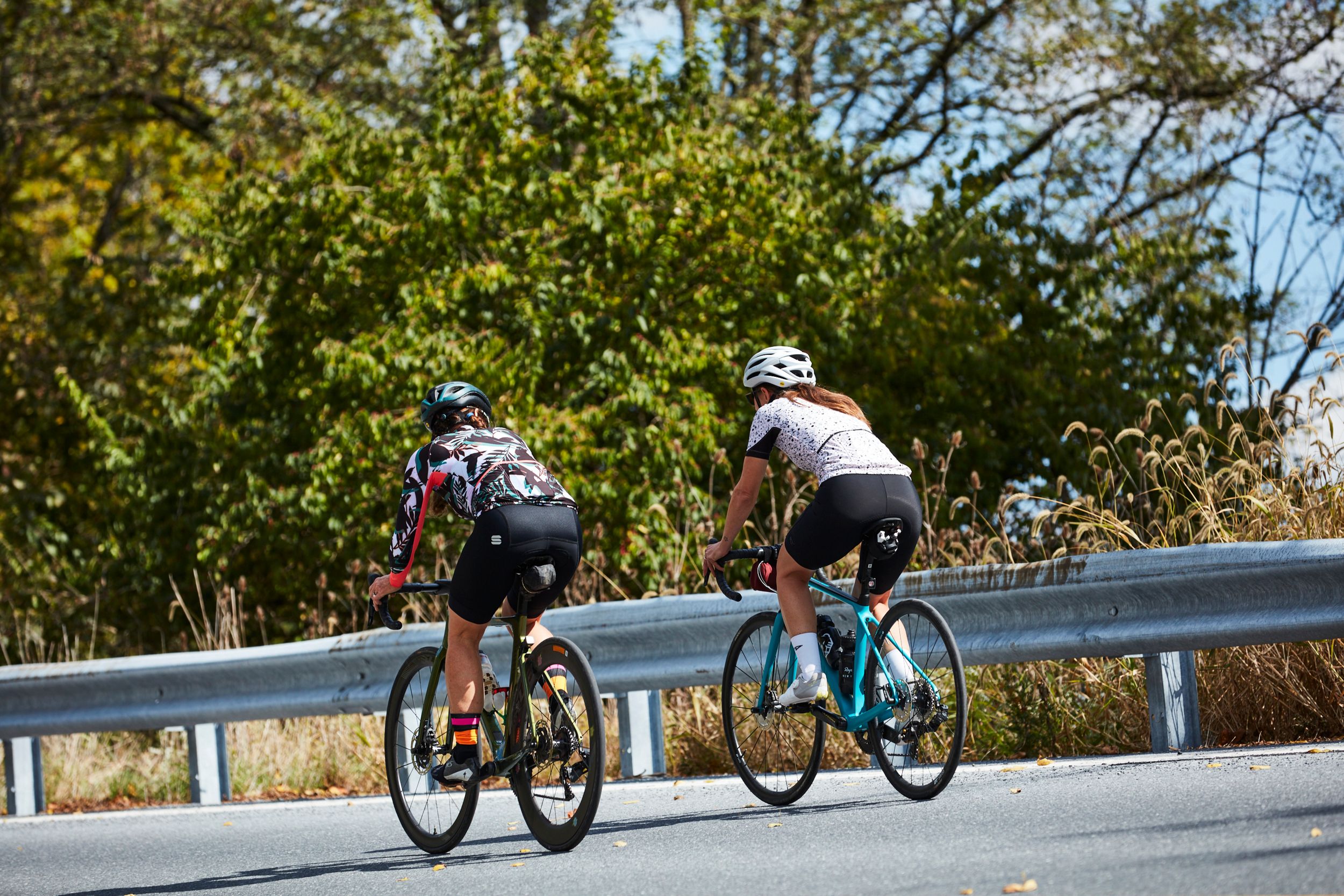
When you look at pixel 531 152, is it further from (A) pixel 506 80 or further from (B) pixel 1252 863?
(B) pixel 1252 863

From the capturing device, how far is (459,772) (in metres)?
5.83

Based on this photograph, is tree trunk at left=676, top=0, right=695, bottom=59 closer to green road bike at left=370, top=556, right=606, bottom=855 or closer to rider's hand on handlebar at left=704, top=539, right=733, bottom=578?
rider's hand on handlebar at left=704, top=539, right=733, bottom=578

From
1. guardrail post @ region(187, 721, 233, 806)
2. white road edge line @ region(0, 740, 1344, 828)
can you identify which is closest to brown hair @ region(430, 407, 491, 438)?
white road edge line @ region(0, 740, 1344, 828)

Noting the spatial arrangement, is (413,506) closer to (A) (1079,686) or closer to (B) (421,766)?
(B) (421,766)

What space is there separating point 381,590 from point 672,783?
2210mm

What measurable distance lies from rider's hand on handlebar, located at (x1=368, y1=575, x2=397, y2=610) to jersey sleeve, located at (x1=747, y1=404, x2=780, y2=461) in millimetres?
1505

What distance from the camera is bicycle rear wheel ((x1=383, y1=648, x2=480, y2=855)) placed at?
6098 mm

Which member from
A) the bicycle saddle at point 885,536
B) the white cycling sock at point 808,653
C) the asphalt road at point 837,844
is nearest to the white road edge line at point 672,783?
the asphalt road at point 837,844

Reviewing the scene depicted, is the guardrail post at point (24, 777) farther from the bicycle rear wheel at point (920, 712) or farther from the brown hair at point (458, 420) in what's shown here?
the bicycle rear wheel at point (920, 712)

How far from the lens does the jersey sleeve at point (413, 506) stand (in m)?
5.85

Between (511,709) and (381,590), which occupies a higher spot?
(381,590)

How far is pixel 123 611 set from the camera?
17.8 metres

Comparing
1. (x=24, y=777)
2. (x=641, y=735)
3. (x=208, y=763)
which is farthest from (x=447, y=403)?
(x=24, y=777)

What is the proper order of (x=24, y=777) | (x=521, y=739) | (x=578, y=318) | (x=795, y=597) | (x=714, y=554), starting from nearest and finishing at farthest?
(x=521, y=739) < (x=795, y=597) < (x=714, y=554) < (x=24, y=777) < (x=578, y=318)
